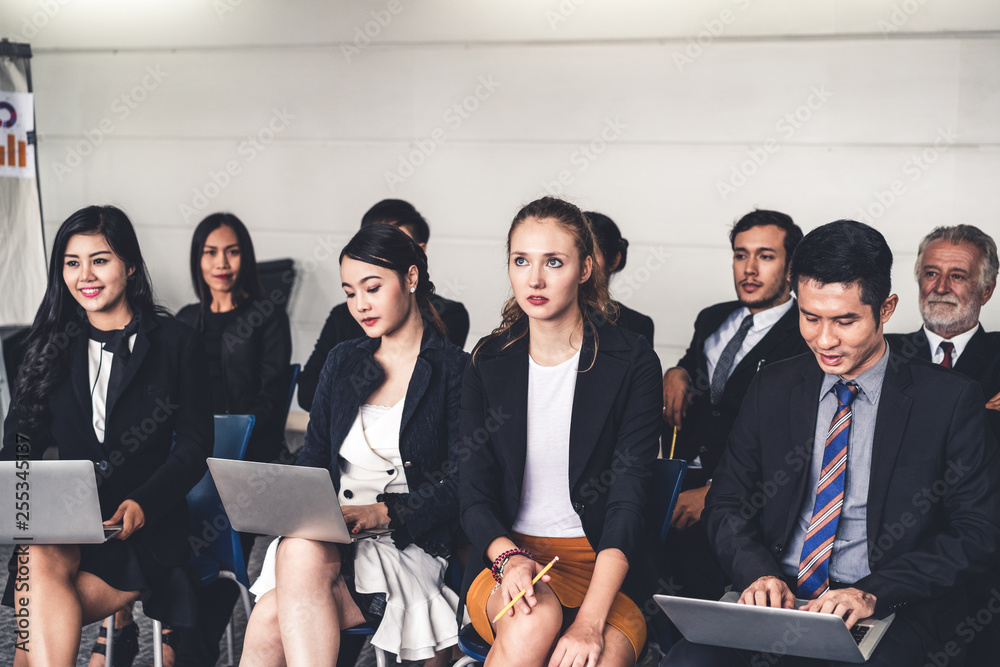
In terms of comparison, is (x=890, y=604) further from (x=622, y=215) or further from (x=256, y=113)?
(x=256, y=113)

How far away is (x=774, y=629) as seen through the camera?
1.62 metres

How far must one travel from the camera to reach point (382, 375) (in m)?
2.47

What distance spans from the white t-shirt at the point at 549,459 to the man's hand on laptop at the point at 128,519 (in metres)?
0.98

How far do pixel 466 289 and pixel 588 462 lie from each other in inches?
105

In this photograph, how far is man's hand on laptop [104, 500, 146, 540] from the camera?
2.29 meters

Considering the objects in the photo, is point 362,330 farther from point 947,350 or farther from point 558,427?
point 947,350

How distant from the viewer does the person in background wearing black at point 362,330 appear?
3.36 meters

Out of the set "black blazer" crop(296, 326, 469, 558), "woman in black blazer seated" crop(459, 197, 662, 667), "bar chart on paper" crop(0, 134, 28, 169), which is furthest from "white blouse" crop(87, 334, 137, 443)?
"bar chart on paper" crop(0, 134, 28, 169)

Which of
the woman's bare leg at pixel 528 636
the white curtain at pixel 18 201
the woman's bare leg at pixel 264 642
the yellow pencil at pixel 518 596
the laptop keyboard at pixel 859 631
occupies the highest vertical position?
the white curtain at pixel 18 201

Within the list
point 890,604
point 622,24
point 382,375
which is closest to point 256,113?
point 622,24

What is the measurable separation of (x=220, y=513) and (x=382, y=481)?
56cm

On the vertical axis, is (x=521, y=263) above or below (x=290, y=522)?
above

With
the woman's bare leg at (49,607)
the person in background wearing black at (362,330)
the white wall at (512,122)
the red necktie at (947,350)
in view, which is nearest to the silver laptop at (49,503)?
the woman's bare leg at (49,607)

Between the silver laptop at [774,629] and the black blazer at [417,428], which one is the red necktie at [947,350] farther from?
the black blazer at [417,428]
